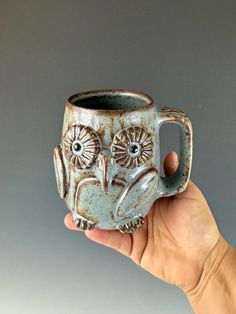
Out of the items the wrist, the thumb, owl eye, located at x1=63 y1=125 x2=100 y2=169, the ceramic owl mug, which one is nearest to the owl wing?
the ceramic owl mug

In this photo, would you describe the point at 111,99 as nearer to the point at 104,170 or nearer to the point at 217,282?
the point at 104,170

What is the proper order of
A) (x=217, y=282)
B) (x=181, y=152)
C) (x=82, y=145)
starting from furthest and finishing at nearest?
(x=217, y=282) → (x=181, y=152) → (x=82, y=145)

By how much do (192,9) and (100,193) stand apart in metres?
0.69

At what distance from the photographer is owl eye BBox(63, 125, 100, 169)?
968 mm

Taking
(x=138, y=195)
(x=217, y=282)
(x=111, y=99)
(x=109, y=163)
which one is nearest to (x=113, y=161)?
(x=109, y=163)

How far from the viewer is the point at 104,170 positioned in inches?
38.5

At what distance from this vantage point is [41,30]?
4.48 feet

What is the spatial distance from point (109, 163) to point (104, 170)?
2 centimetres

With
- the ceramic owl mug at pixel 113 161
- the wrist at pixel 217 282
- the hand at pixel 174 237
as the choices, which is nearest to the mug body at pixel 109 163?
the ceramic owl mug at pixel 113 161

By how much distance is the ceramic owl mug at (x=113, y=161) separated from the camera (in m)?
0.97

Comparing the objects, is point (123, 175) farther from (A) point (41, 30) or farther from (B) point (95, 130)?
(A) point (41, 30)

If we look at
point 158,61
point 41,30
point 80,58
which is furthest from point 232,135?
point 41,30

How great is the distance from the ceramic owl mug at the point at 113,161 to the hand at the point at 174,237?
15cm

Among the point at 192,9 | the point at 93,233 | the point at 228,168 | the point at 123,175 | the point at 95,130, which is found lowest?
the point at 93,233
